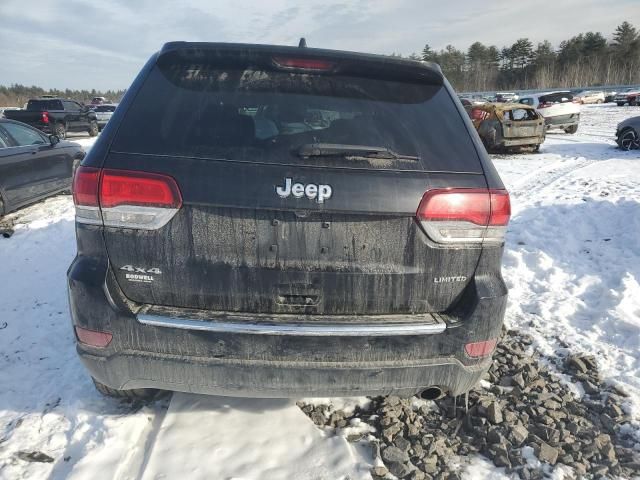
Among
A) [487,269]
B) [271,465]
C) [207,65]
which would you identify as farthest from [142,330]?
[487,269]

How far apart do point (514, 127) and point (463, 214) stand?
1317 cm

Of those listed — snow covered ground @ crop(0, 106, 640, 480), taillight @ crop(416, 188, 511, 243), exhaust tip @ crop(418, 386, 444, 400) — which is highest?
taillight @ crop(416, 188, 511, 243)

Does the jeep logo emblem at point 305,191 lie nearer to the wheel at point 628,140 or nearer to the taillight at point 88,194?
the taillight at point 88,194

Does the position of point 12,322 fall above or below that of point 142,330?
below

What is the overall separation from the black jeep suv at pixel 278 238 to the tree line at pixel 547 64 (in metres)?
60.2

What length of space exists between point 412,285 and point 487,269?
369 millimetres

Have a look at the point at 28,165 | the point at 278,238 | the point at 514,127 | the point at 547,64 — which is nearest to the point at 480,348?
the point at 278,238

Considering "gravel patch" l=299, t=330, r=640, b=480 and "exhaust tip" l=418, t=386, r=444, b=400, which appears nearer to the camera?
"exhaust tip" l=418, t=386, r=444, b=400


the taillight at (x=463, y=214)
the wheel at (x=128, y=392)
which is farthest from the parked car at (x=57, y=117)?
the taillight at (x=463, y=214)

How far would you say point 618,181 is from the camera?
8.68 metres

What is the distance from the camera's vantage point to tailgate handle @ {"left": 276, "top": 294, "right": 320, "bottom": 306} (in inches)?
77.7

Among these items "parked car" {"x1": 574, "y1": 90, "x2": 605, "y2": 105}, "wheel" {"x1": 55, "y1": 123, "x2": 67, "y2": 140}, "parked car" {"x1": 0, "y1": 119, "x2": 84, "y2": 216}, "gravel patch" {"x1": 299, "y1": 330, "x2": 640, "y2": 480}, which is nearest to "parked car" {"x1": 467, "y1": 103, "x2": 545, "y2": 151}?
"parked car" {"x1": 0, "y1": 119, "x2": 84, "y2": 216}

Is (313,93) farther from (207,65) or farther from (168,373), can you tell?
(168,373)

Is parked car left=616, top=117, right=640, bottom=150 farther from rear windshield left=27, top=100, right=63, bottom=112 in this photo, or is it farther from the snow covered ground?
rear windshield left=27, top=100, right=63, bottom=112
